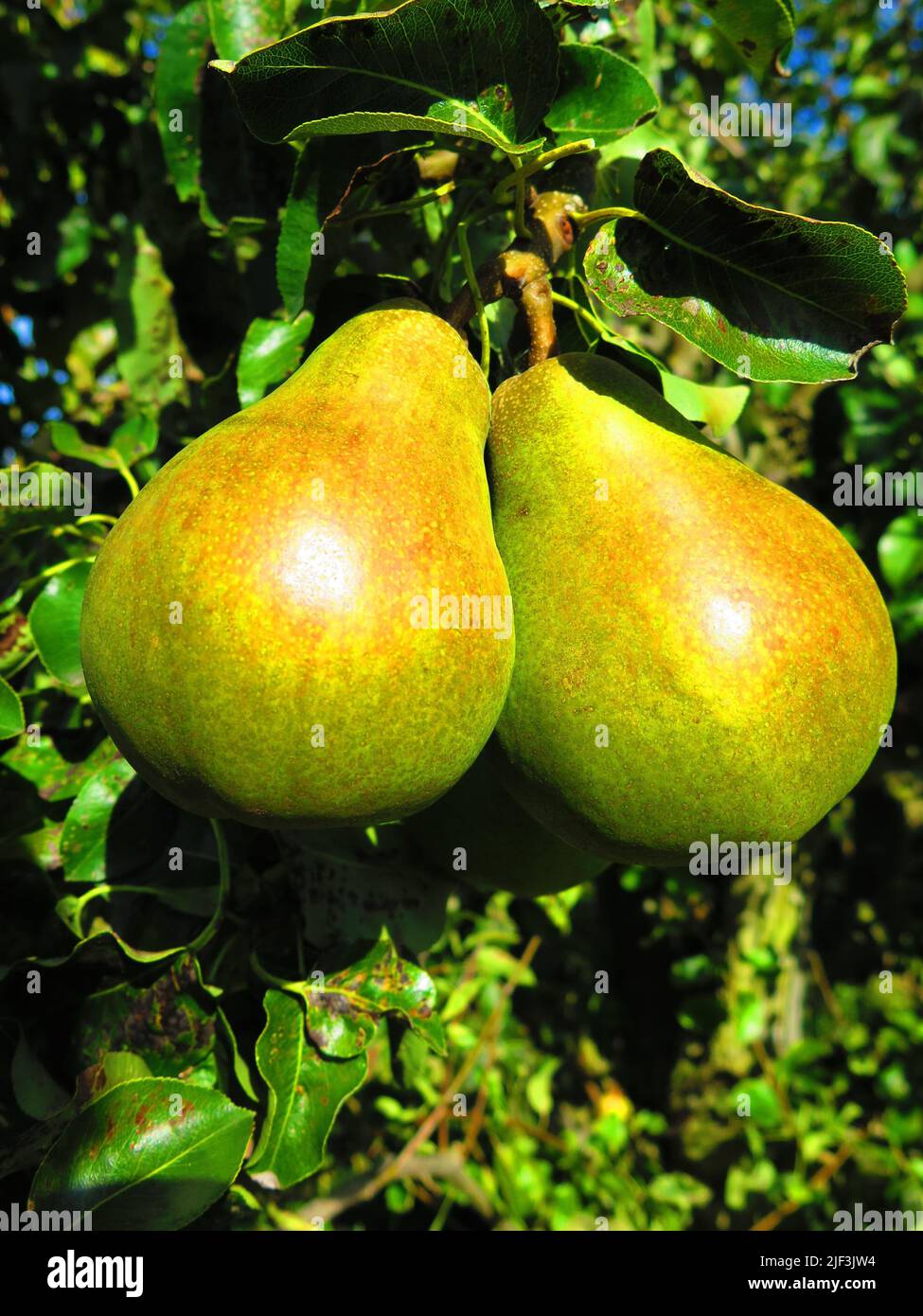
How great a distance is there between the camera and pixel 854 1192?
2652mm

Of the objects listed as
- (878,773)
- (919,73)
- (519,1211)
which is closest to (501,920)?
(519,1211)

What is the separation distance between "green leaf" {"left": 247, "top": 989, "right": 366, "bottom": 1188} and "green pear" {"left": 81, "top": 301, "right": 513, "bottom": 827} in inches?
14.0

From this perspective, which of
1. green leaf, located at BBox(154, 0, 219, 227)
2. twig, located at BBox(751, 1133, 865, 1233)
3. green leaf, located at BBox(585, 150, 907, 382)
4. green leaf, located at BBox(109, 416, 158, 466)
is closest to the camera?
green leaf, located at BBox(585, 150, 907, 382)

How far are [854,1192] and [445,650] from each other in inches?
96.9

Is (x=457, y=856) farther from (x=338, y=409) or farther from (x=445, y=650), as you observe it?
(x=338, y=409)

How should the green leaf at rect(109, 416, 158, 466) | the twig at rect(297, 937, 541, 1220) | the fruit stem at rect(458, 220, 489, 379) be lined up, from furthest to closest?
1. the twig at rect(297, 937, 541, 1220)
2. the green leaf at rect(109, 416, 158, 466)
3. the fruit stem at rect(458, 220, 489, 379)

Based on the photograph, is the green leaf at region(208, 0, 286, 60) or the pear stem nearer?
the pear stem

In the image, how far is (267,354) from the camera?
1.20 meters

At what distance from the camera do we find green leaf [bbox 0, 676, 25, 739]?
109cm

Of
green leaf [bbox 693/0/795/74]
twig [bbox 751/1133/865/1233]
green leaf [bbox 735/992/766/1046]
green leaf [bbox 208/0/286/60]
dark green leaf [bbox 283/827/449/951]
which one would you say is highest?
green leaf [bbox 208/0/286/60]

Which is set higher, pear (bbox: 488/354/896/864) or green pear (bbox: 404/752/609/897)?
pear (bbox: 488/354/896/864)

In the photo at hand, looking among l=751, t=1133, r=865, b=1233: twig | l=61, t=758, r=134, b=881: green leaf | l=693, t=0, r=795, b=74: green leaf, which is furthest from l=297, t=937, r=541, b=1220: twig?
l=693, t=0, r=795, b=74: green leaf

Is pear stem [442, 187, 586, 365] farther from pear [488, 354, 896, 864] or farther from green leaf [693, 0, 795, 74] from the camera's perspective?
green leaf [693, 0, 795, 74]

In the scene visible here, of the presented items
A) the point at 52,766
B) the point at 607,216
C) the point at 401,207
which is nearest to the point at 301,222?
the point at 401,207
